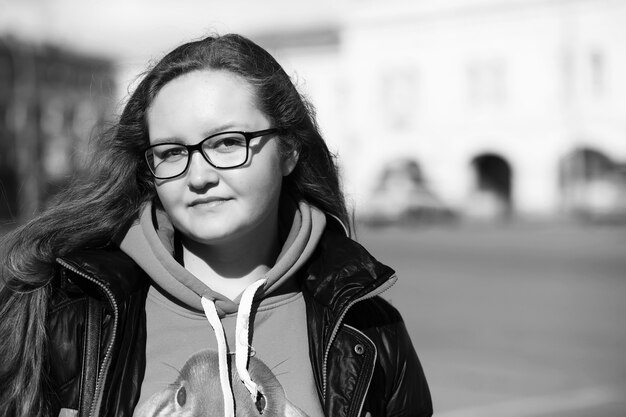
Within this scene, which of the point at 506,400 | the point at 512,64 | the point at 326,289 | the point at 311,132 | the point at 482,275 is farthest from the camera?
the point at 512,64

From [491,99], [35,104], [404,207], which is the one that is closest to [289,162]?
[404,207]

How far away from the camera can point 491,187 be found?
46.2 m

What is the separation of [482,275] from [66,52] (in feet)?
99.0

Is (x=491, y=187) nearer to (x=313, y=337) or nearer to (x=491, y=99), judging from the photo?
(x=491, y=99)

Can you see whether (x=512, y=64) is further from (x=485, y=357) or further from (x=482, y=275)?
(x=485, y=357)

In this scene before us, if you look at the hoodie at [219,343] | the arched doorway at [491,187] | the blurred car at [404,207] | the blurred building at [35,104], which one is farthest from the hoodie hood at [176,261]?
the arched doorway at [491,187]

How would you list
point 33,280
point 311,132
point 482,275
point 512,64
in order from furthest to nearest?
1. point 512,64
2. point 482,275
3. point 311,132
4. point 33,280

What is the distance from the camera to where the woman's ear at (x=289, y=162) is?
2.47m

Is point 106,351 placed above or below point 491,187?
above

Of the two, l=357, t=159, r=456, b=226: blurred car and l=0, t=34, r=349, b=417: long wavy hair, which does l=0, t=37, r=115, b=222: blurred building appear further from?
l=0, t=34, r=349, b=417: long wavy hair

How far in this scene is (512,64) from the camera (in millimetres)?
43688

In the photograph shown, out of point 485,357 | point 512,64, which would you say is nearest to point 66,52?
point 512,64

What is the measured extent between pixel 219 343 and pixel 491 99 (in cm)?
4394

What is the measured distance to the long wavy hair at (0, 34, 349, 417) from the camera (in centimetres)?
215
